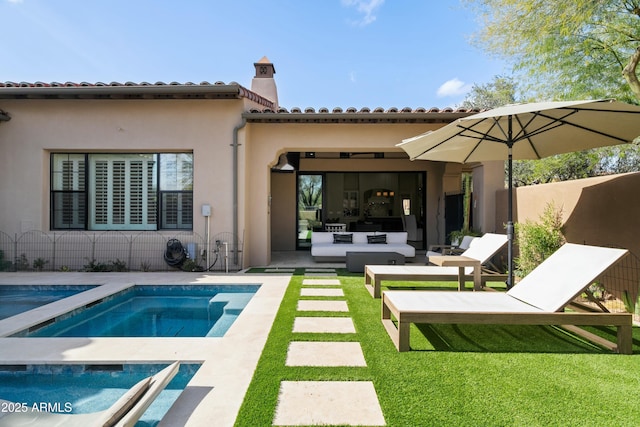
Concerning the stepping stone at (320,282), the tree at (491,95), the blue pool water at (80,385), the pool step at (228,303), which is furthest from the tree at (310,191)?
the tree at (491,95)

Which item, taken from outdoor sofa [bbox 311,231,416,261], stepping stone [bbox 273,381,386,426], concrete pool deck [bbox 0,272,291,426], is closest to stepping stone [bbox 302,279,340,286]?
concrete pool deck [bbox 0,272,291,426]

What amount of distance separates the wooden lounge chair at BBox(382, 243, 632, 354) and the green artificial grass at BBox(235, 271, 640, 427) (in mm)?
254

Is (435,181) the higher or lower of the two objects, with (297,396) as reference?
higher

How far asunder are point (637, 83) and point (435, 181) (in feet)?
22.5

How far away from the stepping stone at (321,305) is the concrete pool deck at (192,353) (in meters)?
0.39

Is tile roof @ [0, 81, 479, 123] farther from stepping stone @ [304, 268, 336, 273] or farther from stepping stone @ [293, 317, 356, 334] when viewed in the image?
stepping stone @ [293, 317, 356, 334]

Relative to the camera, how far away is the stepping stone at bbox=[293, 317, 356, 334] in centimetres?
395

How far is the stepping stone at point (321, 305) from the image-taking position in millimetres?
4820

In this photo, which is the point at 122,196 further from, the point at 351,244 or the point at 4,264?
the point at 351,244

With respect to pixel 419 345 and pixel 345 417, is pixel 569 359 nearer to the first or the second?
pixel 419 345

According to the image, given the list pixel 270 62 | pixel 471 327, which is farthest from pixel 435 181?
pixel 471 327

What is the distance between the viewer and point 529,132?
17.7 feet

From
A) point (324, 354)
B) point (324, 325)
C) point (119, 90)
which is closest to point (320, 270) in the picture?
point (324, 325)

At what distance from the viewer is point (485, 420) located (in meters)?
2.21
